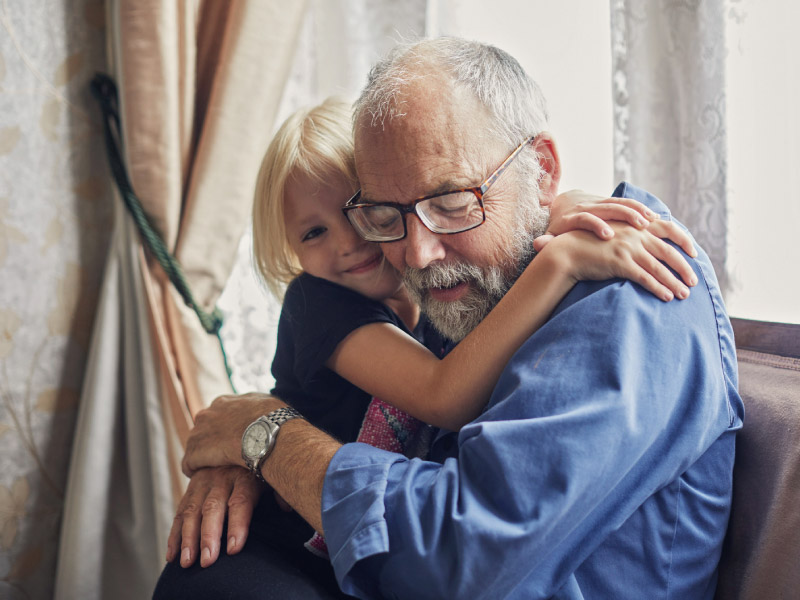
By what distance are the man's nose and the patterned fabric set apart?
33cm

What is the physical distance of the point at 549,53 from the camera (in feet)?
6.22

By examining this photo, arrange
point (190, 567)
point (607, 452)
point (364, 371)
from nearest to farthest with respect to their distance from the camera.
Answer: point (607, 452), point (190, 567), point (364, 371)

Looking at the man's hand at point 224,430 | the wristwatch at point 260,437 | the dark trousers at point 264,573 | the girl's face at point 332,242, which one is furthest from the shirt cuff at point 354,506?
the girl's face at point 332,242

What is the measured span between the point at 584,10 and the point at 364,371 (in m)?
1.29

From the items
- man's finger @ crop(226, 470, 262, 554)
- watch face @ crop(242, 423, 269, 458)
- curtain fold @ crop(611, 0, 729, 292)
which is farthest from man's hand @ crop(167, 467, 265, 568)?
curtain fold @ crop(611, 0, 729, 292)

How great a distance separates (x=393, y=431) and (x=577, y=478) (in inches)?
22.2

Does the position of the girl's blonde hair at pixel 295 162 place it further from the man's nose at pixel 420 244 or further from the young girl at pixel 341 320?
the man's nose at pixel 420 244

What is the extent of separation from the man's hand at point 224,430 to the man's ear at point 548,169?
69 cm

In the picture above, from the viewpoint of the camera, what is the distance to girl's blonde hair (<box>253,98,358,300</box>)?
54.8 inches

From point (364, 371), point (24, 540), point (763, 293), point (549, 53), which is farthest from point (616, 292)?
point (24, 540)

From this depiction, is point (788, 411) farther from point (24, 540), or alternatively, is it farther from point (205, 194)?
point (24, 540)

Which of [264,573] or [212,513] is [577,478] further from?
[212,513]

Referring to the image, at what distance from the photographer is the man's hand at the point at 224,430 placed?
133 centimetres

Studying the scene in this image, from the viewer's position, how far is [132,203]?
1.93 metres
